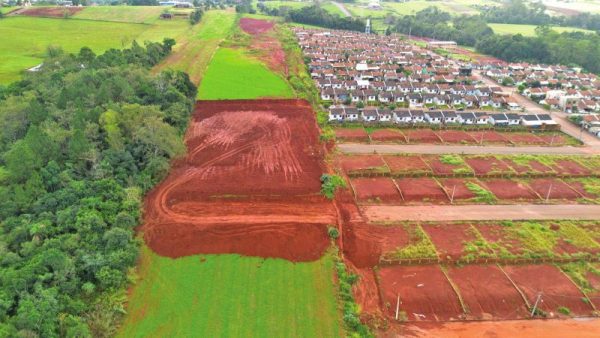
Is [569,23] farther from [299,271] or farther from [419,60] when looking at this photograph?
[299,271]

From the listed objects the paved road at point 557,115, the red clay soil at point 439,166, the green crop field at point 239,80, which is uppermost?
the green crop field at point 239,80

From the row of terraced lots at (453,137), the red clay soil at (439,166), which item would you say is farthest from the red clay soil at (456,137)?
the red clay soil at (439,166)

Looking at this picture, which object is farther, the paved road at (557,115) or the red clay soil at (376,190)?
the paved road at (557,115)

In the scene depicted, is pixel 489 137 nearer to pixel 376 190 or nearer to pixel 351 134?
pixel 351 134

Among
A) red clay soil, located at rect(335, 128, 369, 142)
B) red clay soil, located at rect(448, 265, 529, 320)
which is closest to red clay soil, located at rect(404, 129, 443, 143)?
red clay soil, located at rect(335, 128, 369, 142)

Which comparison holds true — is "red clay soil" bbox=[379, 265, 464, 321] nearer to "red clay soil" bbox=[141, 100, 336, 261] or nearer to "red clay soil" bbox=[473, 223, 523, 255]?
"red clay soil" bbox=[141, 100, 336, 261]

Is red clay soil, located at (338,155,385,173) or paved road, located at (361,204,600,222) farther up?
red clay soil, located at (338,155,385,173)

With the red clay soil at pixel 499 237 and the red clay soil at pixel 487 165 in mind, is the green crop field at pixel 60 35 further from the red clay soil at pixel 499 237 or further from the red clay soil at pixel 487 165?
the red clay soil at pixel 499 237

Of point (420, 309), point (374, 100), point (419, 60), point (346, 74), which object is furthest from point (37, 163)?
point (419, 60)
